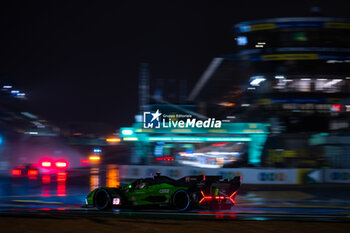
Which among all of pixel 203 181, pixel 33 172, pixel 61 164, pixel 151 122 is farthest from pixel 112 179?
pixel 203 181

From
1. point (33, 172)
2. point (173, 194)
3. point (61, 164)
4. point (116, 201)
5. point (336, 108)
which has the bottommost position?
point (116, 201)

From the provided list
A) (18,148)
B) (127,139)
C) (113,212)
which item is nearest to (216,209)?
(113,212)

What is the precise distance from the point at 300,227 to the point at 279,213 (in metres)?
2.28

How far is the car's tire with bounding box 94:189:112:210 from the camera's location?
447 inches

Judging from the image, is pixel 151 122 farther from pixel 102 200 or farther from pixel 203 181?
pixel 203 181

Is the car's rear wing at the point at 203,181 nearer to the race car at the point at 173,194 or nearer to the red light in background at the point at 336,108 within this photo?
the race car at the point at 173,194

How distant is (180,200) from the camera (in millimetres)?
10969

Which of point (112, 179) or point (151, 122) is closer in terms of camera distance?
point (112, 179)

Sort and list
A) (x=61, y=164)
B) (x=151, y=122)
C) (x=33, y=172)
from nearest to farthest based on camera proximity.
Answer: (x=33, y=172) → (x=61, y=164) → (x=151, y=122)

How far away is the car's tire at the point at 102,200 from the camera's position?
11344mm

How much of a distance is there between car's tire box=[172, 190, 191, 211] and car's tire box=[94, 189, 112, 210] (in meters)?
1.84

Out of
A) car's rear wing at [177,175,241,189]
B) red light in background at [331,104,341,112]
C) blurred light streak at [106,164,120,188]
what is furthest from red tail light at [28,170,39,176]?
red light in background at [331,104,341,112]

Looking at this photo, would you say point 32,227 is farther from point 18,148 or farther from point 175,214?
point 18,148

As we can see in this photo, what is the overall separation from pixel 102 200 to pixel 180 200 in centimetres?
225
